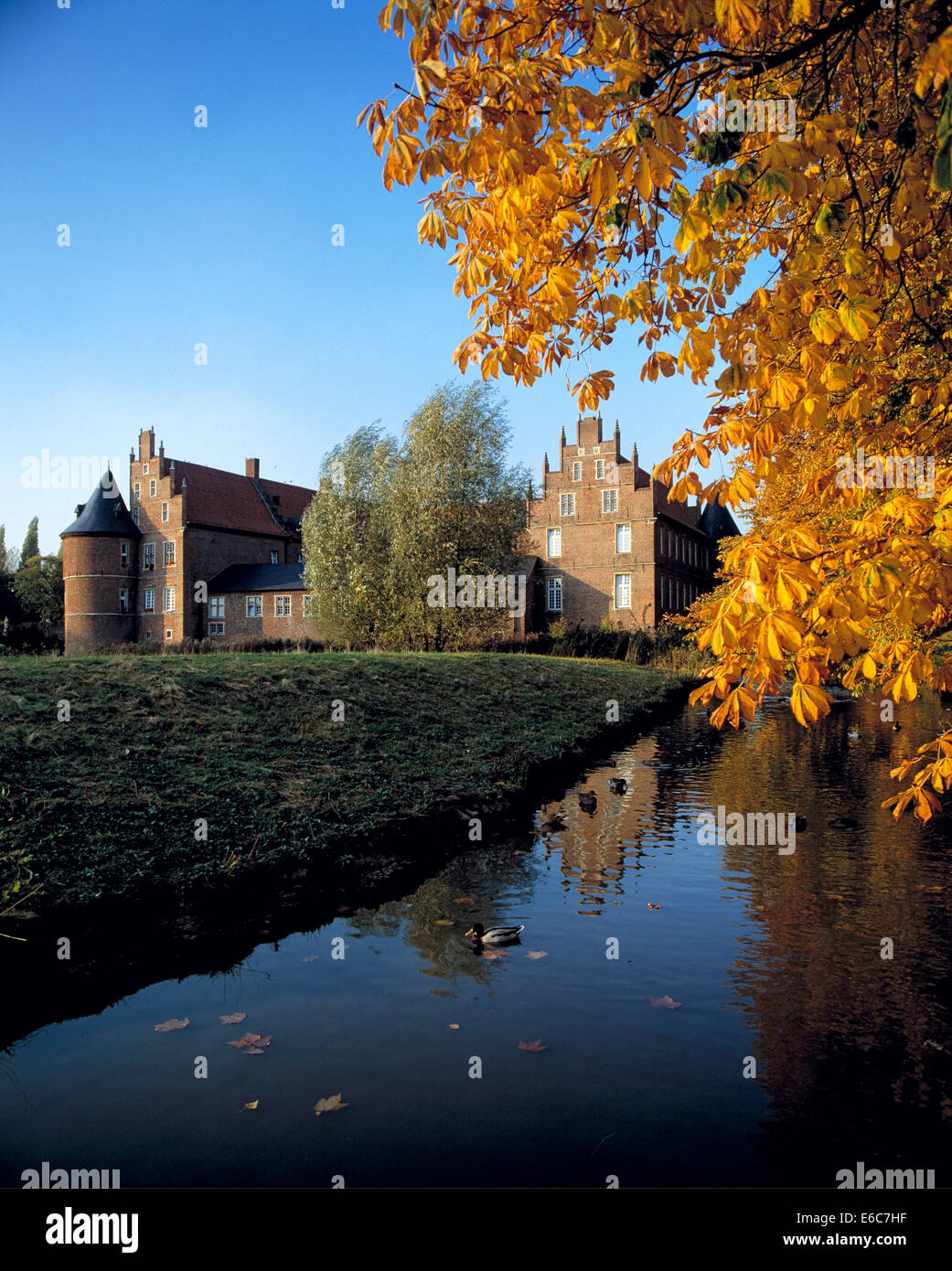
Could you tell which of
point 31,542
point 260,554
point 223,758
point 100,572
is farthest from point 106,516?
point 223,758

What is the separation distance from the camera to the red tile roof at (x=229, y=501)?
59.2 meters

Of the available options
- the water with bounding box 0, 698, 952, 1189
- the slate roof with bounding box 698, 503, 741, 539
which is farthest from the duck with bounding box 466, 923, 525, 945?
the slate roof with bounding box 698, 503, 741, 539

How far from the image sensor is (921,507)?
3240mm

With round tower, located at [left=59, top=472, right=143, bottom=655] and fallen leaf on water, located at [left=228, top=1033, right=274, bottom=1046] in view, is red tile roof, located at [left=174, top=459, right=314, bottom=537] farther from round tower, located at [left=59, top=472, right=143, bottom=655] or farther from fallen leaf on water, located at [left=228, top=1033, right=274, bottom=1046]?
fallen leaf on water, located at [left=228, top=1033, right=274, bottom=1046]

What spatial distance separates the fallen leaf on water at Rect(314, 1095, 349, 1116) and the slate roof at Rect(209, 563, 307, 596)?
51.2m

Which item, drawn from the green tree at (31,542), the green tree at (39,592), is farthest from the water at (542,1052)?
the green tree at (31,542)

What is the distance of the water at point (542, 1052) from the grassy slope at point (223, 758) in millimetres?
1434

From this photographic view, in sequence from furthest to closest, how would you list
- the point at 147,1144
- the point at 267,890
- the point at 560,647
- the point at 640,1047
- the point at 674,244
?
the point at 560,647 < the point at 267,890 < the point at 640,1047 < the point at 147,1144 < the point at 674,244

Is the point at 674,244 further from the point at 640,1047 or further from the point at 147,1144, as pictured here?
the point at 147,1144

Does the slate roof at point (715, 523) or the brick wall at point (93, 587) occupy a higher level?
the slate roof at point (715, 523)

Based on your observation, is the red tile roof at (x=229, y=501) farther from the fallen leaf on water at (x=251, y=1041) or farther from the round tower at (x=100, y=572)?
the fallen leaf on water at (x=251, y=1041)

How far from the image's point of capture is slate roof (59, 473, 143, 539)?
189 feet
